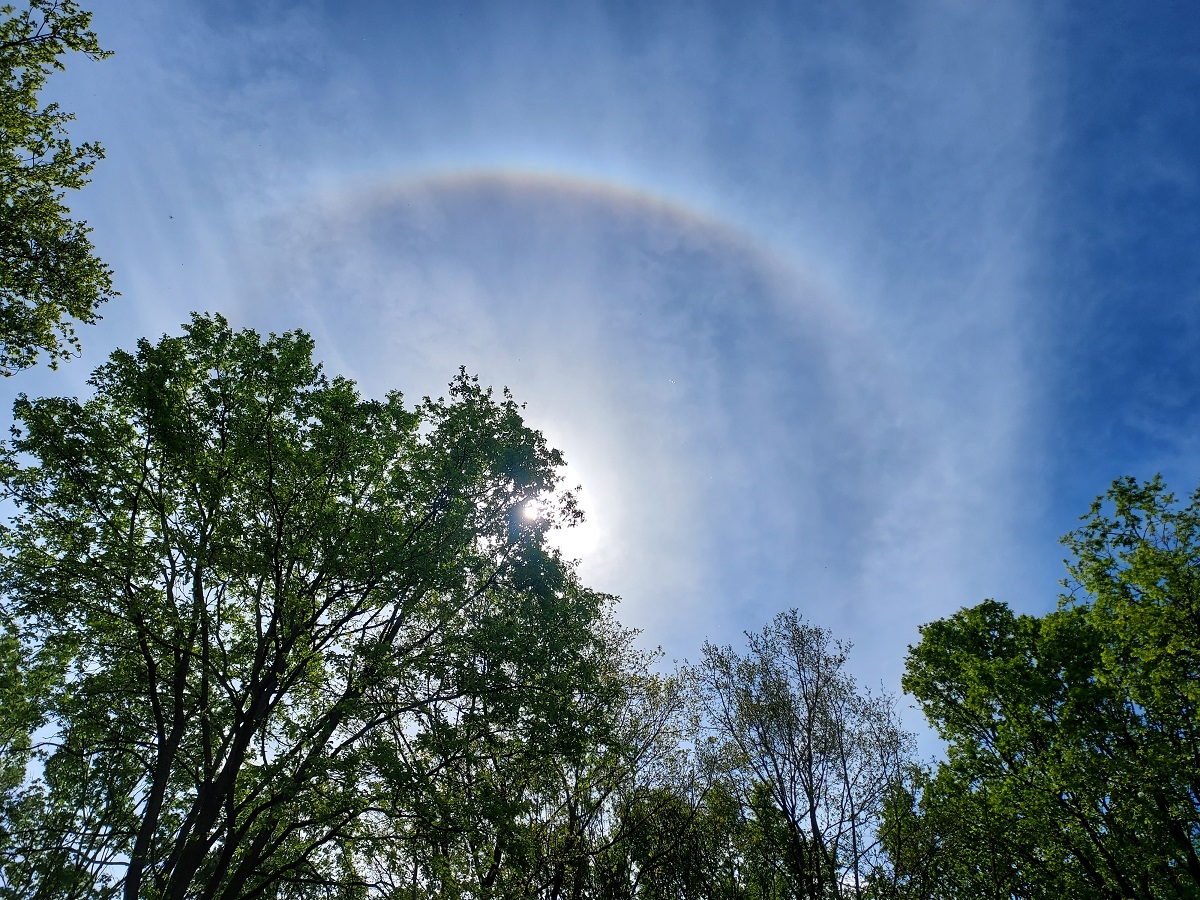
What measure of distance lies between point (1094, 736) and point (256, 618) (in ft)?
80.7

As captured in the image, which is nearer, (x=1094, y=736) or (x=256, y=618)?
(x=256, y=618)

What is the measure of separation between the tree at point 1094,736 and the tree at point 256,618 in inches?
564

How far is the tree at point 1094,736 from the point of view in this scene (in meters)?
15.3

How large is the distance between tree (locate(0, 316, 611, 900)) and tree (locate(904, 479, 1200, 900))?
14.3 meters

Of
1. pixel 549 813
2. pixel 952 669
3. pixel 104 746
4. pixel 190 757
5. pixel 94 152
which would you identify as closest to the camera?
pixel 94 152

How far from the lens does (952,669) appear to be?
21750mm

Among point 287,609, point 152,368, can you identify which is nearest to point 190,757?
point 287,609

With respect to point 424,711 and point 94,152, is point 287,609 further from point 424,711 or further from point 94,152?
point 94,152

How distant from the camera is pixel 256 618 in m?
14.1

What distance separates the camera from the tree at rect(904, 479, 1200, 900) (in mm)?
15344

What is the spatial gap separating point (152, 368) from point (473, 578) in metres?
9.66

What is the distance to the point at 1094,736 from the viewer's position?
17609 millimetres

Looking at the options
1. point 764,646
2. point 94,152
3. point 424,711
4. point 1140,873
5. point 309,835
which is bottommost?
point 309,835

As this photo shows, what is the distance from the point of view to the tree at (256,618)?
12844mm
